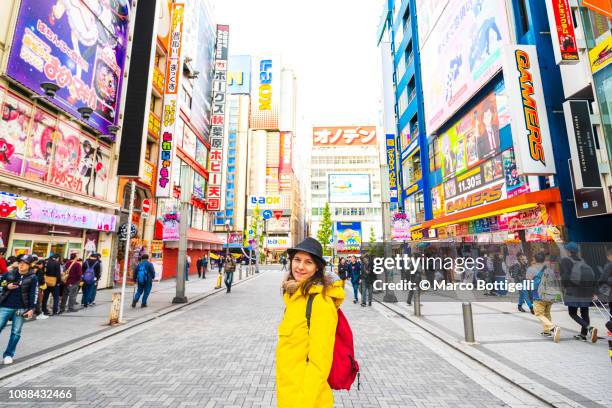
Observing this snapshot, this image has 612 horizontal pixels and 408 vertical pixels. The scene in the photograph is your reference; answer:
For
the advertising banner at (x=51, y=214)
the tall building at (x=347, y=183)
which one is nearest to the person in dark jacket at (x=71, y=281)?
the advertising banner at (x=51, y=214)

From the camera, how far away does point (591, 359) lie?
6121mm

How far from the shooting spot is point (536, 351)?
669cm

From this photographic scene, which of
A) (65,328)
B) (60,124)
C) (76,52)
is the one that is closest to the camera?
(65,328)

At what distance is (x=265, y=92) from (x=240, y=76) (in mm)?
9177

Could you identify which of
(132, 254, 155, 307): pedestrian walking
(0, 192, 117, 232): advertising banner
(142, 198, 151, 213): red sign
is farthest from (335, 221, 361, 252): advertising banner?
(132, 254, 155, 307): pedestrian walking

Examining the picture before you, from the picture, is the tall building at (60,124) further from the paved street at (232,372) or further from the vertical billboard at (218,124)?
the vertical billboard at (218,124)

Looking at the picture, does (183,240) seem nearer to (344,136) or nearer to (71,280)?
(71,280)

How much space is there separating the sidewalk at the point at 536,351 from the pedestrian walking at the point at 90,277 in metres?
11.7

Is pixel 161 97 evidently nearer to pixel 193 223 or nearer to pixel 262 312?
pixel 193 223

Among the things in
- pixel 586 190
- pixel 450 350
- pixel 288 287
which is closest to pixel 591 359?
pixel 450 350

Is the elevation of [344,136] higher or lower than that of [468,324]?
higher

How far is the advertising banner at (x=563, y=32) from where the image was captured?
12.1 metres

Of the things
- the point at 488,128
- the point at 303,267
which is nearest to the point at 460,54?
the point at 488,128

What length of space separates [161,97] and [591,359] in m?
26.3
